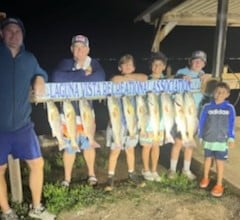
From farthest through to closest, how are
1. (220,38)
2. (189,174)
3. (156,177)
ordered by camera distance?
(189,174), (156,177), (220,38)

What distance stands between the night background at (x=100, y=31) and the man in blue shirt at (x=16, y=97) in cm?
1888

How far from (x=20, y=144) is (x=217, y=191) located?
7.93 feet

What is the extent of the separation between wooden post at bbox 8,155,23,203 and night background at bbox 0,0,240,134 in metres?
18.6

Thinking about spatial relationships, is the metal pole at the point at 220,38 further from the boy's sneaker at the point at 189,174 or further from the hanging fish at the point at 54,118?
the hanging fish at the point at 54,118

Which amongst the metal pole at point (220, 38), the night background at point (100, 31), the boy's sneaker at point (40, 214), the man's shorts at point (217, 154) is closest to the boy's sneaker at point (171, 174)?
the man's shorts at point (217, 154)

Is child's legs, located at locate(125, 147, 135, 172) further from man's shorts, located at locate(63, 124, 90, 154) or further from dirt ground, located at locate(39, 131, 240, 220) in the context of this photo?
man's shorts, located at locate(63, 124, 90, 154)

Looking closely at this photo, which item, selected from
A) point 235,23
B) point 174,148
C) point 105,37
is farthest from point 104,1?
point 174,148

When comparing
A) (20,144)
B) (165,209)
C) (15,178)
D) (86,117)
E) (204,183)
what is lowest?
(165,209)

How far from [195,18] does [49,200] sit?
14.4 ft

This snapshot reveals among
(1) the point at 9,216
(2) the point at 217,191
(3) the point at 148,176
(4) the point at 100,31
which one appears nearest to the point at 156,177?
(3) the point at 148,176

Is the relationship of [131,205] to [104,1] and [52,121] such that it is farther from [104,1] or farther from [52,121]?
[104,1]

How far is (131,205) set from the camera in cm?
438

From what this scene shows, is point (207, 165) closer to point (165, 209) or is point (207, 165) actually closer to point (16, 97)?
point (165, 209)

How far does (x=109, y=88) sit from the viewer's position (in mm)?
4258
